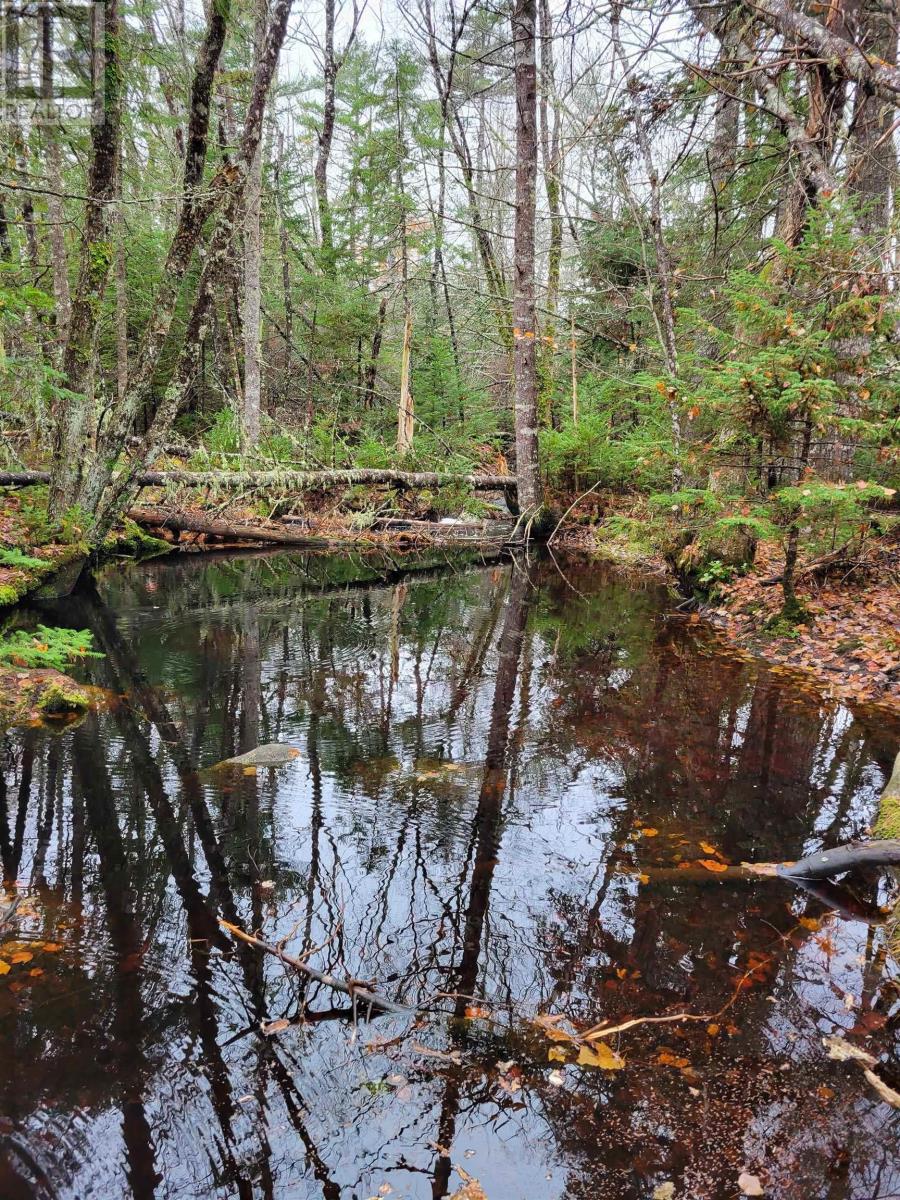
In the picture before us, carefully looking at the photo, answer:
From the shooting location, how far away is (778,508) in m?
7.96

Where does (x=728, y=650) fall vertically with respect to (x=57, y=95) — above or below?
below

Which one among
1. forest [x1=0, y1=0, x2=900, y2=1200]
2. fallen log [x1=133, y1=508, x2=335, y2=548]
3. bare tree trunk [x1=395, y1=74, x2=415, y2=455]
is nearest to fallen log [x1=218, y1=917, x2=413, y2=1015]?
forest [x1=0, y1=0, x2=900, y2=1200]

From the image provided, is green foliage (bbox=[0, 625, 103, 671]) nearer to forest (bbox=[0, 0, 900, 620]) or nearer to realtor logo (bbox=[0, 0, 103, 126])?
forest (bbox=[0, 0, 900, 620])

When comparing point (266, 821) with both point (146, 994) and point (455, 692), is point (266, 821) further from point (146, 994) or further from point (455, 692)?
point (455, 692)

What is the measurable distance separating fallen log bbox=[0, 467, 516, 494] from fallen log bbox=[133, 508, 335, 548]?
978 mm

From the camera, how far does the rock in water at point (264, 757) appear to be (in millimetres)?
5277

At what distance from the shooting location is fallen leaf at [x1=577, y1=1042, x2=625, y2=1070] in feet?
8.78

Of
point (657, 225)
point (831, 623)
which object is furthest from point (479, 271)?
point (831, 623)

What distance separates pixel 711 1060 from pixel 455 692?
444 centimetres

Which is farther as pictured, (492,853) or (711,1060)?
(492,853)

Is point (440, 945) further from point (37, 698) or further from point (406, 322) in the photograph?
point (406, 322)

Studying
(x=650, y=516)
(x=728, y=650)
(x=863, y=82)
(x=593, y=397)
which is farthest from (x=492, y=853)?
(x=593, y=397)

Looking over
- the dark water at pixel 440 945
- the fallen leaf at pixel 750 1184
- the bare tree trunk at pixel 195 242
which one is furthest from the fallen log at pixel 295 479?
the fallen leaf at pixel 750 1184

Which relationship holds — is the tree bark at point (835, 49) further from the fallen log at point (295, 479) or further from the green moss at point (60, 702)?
the fallen log at point (295, 479)
